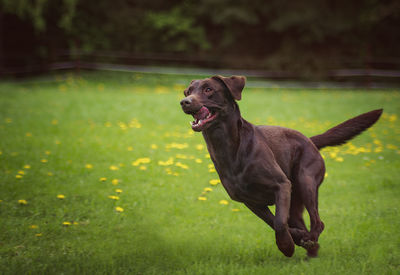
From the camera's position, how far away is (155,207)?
500cm

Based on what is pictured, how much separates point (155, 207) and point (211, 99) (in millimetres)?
2253

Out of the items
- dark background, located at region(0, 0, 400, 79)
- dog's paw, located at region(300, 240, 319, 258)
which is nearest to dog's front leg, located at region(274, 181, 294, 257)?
dog's paw, located at region(300, 240, 319, 258)

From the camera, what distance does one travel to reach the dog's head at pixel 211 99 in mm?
3123

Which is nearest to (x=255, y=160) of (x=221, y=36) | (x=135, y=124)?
(x=135, y=124)

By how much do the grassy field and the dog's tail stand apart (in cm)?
105

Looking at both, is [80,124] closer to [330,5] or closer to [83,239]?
[83,239]

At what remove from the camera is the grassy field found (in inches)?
141

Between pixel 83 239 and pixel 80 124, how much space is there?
650 centimetres

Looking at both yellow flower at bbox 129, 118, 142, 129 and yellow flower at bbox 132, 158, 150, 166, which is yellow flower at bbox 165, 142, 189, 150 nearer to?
yellow flower at bbox 132, 158, 150, 166

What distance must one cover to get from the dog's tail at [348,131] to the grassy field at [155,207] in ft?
3.44

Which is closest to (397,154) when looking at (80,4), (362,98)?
(362,98)

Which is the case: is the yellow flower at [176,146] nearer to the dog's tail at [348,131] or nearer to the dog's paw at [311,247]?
the dog's tail at [348,131]

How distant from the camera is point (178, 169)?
6.53 m

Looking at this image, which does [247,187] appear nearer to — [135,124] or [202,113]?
[202,113]
